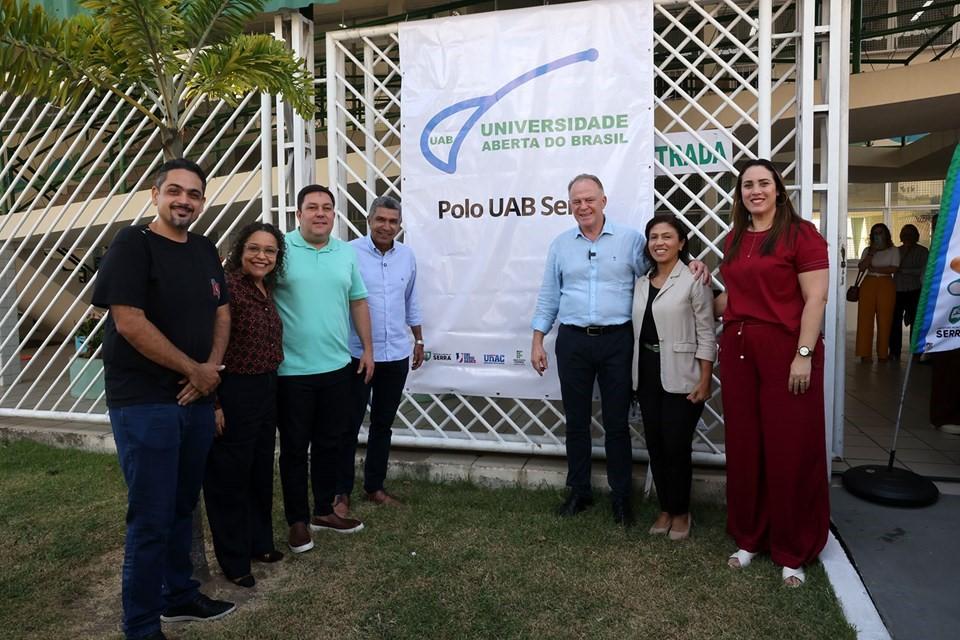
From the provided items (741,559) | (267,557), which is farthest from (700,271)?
(267,557)

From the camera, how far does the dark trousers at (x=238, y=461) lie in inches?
101

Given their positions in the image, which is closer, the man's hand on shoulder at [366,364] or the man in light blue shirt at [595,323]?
the man in light blue shirt at [595,323]

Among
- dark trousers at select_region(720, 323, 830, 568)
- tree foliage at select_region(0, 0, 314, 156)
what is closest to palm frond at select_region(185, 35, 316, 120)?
tree foliage at select_region(0, 0, 314, 156)

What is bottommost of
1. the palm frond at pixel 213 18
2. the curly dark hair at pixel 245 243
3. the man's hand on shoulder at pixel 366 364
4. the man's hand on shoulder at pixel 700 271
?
the man's hand on shoulder at pixel 366 364

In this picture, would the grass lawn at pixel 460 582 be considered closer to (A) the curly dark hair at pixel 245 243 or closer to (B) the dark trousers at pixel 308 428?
(B) the dark trousers at pixel 308 428

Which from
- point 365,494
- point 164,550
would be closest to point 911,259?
point 365,494

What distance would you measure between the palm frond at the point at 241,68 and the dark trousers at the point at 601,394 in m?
1.67

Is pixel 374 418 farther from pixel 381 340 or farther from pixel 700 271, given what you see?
pixel 700 271

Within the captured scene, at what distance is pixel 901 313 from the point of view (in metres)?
Result: 7.50

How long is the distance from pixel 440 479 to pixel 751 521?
1.72 metres

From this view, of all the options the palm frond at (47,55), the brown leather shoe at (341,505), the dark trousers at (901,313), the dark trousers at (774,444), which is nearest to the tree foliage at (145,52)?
the palm frond at (47,55)

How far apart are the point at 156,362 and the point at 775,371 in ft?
7.21

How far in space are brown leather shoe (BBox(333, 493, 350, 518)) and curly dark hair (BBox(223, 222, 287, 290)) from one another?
1.17 metres

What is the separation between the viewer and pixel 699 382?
111 inches
